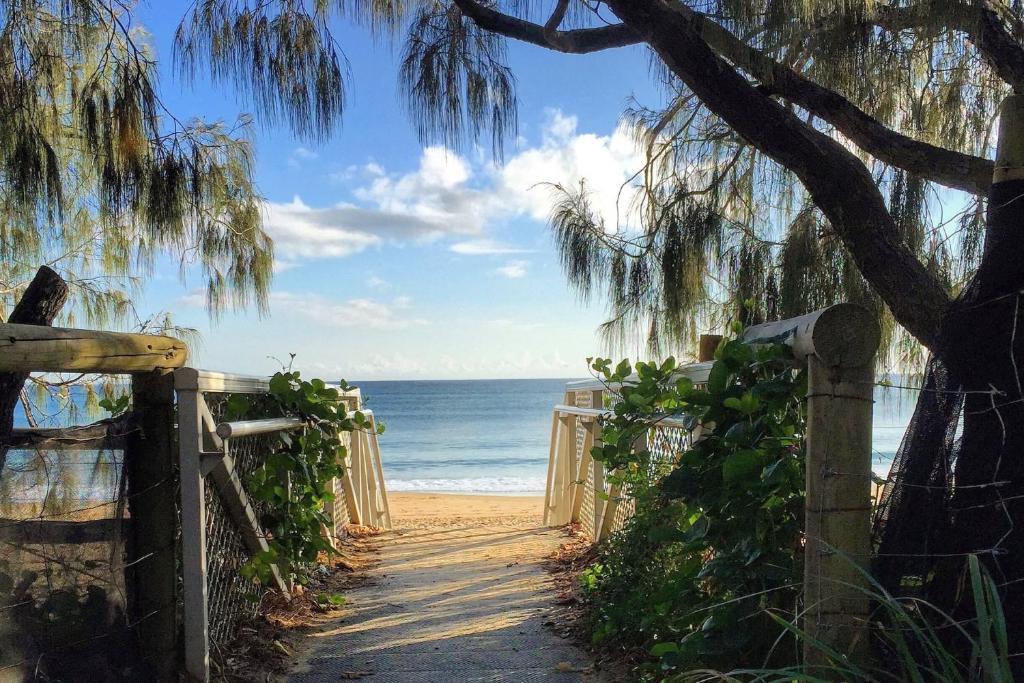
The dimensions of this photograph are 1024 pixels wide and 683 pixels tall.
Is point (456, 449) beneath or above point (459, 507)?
beneath

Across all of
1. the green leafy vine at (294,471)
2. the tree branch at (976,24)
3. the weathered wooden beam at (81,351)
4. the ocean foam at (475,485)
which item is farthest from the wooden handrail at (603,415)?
the ocean foam at (475,485)

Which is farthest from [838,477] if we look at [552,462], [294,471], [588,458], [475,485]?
[475,485]

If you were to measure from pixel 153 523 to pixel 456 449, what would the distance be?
34979 millimetres

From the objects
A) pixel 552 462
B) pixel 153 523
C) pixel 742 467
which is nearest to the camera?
pixel 742 467

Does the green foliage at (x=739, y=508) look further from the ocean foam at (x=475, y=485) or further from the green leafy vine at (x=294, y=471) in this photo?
the ocean foam at (x=475, y=485)

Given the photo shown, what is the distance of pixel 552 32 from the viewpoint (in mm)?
4336

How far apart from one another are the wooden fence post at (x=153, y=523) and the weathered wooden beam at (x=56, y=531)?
0.61 ft

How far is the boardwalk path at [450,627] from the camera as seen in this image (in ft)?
11.5

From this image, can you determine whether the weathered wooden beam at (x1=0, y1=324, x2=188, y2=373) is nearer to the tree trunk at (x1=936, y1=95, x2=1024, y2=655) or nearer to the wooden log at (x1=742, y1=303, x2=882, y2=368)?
the wooden log at (x1=742, y1=303, x2=882, y2=368)

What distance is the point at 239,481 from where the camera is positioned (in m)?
3.75

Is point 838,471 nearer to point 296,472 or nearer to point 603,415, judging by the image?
point 603,415

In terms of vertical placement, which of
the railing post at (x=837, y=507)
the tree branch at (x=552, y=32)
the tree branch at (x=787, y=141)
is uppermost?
the tree branch at (x=552, y=32)

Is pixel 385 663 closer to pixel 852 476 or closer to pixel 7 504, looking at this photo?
pixel 7 504

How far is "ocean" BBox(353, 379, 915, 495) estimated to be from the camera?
81.3 ft
